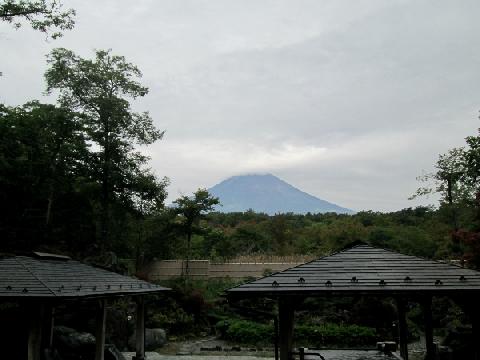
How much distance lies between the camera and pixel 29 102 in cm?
1983

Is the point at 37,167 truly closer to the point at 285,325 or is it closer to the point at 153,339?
the point at 153,339

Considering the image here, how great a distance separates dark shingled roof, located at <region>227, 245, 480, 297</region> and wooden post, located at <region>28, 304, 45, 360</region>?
3959 mm

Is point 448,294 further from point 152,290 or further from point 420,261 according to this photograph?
point 152,290

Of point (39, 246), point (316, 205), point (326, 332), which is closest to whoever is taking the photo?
point (326, 332)

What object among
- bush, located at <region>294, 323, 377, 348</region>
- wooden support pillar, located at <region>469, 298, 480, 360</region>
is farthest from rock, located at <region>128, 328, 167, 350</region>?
wooden support pillar, located at <region>469, 298, 480, 360</region>

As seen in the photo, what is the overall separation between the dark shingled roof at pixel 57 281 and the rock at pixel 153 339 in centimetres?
434

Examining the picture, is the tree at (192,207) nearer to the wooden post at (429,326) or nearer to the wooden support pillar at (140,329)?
the wooden support pillar at (140,329)

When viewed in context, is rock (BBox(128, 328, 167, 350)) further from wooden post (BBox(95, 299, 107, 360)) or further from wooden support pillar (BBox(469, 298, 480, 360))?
wooden support pillar (BBox(469, 298, 480, 360))

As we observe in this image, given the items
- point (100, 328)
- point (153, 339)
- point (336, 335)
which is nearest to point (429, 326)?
point (100, 328)

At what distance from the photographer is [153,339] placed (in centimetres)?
1653

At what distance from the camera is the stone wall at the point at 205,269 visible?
2278cm

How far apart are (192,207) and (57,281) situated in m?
12.4

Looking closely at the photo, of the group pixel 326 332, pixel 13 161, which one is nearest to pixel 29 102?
pixel 13 161

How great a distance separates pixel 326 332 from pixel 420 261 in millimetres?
9251
